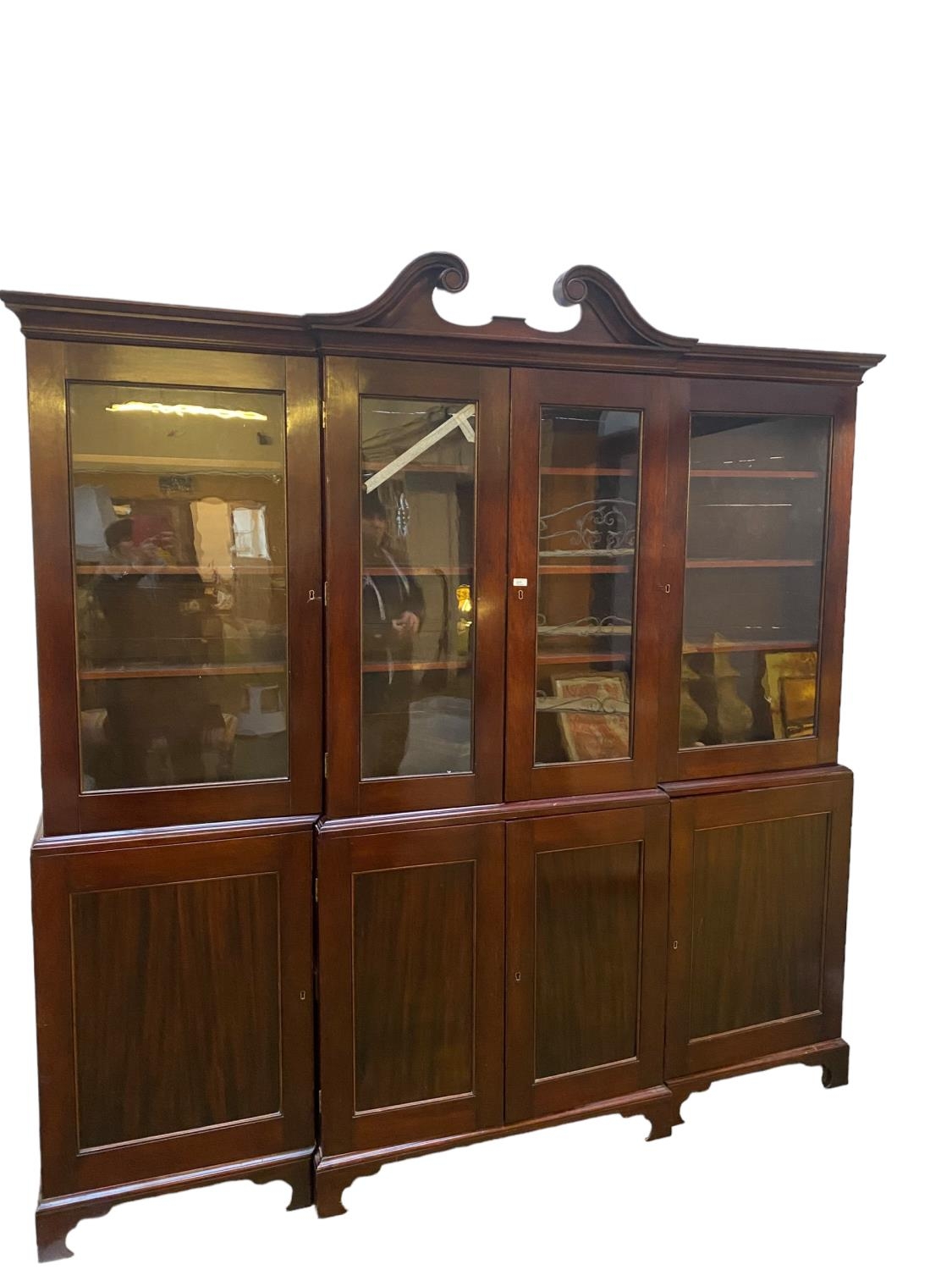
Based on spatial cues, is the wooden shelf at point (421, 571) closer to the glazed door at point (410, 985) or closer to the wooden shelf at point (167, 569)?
the wooden shelf at point (167, 569)

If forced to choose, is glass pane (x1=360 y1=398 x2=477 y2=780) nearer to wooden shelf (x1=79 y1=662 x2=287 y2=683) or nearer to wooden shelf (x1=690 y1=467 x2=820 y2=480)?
wooden shelf (x1=79 y1=662 x2=287 y2=683)

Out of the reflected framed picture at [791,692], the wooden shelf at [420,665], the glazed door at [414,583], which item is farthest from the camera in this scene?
the reflected framed picture at [791,692]

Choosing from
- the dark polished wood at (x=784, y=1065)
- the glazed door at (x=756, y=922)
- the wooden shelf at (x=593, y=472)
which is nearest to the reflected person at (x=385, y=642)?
the wooden shelf at (x=593, y=472)

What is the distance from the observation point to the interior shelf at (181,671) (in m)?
2.10

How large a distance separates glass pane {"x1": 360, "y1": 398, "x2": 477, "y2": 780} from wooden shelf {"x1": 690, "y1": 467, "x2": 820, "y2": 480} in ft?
2.48

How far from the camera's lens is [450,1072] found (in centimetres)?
235

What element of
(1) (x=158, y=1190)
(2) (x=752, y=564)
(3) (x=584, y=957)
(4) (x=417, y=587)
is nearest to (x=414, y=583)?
(4) (x=417, y=587)

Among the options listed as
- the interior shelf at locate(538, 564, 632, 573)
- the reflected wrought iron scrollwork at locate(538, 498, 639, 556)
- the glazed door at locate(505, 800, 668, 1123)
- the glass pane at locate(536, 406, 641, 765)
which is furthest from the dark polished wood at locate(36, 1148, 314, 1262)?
the reflected wrought iron scrollwork at locate(538, 498, 639, 556)

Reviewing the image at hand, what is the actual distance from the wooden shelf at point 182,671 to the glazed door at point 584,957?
813 mm

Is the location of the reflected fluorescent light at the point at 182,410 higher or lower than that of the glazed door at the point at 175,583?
higher

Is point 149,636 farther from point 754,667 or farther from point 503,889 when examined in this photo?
point 754,667

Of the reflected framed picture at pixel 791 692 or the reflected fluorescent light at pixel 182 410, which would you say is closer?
the reflected fluorescent light at pixel 182 410

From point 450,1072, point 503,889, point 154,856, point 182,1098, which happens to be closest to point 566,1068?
point 450,1072

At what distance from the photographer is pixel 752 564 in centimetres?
262
